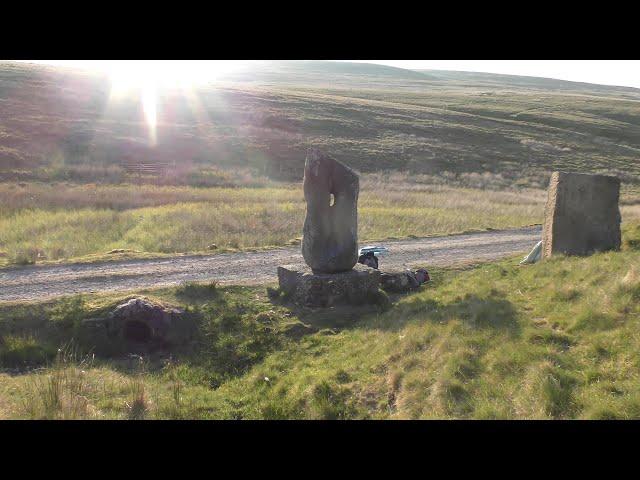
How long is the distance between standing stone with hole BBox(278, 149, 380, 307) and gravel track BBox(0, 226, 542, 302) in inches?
82.4

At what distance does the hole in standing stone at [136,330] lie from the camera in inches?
477

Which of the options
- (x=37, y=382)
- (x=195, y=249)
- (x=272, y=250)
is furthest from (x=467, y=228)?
(x=37, y=382)

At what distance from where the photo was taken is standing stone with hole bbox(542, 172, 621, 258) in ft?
46.3

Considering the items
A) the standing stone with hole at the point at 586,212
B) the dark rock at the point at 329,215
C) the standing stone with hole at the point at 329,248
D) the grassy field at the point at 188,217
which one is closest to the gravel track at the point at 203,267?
the grassy field at the point at 188,217

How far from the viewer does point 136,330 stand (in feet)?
39.9

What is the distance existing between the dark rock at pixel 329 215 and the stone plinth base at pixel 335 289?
1.31ft

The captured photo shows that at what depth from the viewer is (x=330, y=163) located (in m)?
14.5

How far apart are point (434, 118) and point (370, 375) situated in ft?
244

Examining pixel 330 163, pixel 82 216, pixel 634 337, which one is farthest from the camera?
pixel 82 216

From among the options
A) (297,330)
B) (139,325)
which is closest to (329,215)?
(297,330)

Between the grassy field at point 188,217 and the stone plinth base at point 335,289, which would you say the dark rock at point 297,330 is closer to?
the stone plinth base at point 335,289

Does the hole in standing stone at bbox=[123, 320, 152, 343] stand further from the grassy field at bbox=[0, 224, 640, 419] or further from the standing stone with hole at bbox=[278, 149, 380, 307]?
the standing stone with hole at bbox=[278, 149, 380, 307]

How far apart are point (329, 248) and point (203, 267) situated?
193 inches

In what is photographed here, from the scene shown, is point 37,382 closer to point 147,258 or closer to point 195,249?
point 147,258
